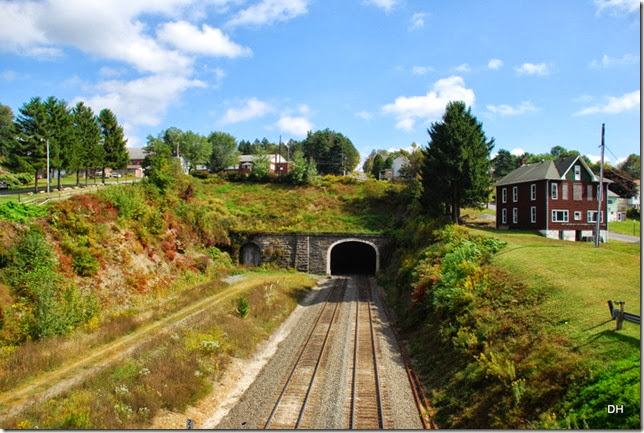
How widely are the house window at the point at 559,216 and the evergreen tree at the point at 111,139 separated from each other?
54424 mm

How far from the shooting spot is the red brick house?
1486 inches

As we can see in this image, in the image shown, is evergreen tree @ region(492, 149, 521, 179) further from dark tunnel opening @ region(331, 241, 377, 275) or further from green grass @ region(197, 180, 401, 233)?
dark tunnel opening @ region(331, 241, 377, 275)

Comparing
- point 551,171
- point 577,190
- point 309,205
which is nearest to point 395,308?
point 551,171

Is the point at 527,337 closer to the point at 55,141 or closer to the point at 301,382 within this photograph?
the point at 301,382

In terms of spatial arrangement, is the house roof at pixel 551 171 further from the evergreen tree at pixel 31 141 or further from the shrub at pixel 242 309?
the evergreen tree at pixel 31 141

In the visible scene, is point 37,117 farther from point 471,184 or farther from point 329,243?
point 471,184

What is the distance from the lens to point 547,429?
9117 mm

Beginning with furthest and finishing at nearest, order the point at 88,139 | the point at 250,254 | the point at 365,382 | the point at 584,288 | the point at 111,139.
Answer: the point at 111,139 < the point at 88,139 < the point at 250,254 < the point at 584,288 < the point at 365,382

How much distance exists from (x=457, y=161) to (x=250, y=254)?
23.7m

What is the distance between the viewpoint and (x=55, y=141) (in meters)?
44.1

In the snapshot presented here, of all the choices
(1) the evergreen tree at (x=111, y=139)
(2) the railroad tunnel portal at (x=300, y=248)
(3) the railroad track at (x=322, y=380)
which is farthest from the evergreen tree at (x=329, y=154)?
(3) the railroad track at (x=322, y=380)

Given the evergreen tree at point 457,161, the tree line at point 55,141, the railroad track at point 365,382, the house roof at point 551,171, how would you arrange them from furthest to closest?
the tree line at point 55,141 → the house roof at point 551,171 → the evergreen tree at point 457,161 → the railroad track at point 365,382

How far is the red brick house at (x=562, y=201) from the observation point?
37.8 m

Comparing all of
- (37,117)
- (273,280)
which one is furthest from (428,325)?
(37,117)
